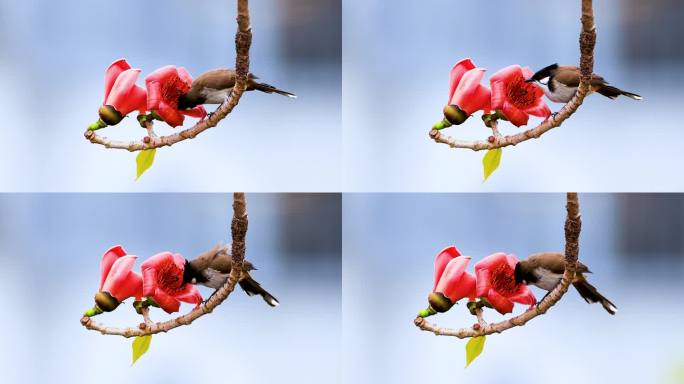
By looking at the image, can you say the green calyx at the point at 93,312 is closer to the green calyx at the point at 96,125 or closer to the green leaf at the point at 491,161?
the green calyx at the point at 96,125

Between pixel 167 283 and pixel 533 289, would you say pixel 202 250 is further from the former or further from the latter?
pixel 533 289

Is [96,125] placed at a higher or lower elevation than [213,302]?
higher

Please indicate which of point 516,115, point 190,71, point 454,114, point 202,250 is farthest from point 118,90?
point 516,115

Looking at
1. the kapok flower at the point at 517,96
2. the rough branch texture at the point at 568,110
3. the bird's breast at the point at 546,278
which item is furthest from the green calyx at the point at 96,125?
the bird's breast at the point at 546,278

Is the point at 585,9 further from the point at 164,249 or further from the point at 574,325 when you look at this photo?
the point at 164,249

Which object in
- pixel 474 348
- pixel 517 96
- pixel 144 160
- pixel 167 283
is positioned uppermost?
pixel 517 96

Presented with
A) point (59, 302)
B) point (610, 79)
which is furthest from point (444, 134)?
point (59, 302)
